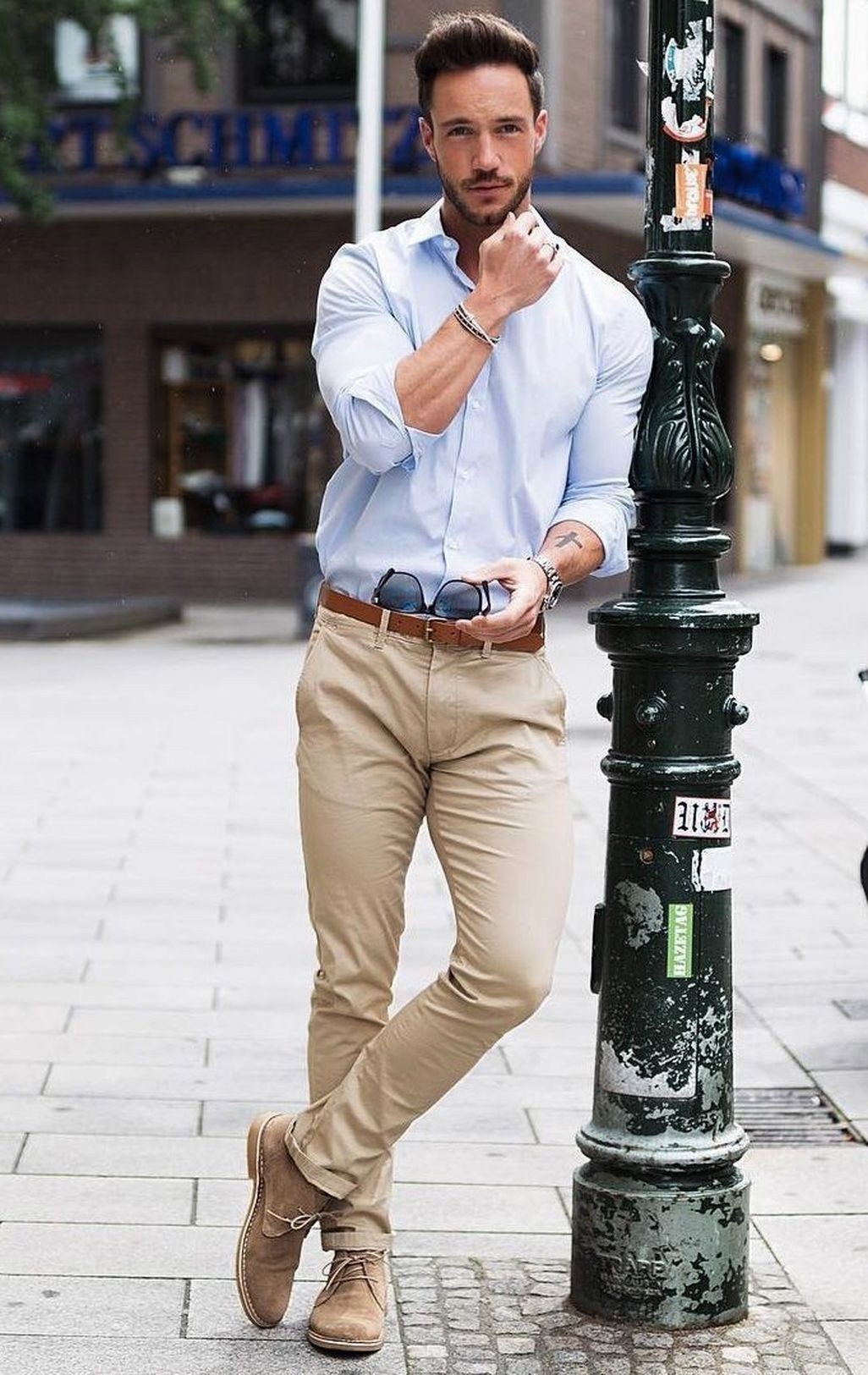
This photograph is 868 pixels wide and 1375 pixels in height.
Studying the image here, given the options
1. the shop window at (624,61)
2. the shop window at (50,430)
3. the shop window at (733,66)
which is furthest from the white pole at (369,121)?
the shop window at (733,66)

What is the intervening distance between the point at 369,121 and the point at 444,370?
15801 millimetres

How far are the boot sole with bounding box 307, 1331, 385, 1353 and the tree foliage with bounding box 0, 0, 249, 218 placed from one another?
1758 centimetres

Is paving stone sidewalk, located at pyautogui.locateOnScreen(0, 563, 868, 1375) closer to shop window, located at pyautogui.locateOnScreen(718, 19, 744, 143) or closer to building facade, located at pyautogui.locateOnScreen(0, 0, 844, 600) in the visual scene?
building facade, located at pyautogui.locateOnScreen(0, 0, 844, 600)

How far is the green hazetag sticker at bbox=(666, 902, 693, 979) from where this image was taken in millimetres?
3832

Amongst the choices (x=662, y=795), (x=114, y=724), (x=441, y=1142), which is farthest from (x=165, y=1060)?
(x=114, y=724)

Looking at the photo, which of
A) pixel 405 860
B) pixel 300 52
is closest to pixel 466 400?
pixel 405 860

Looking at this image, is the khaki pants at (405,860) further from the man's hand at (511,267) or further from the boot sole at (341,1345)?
the man's hand at (511,267)

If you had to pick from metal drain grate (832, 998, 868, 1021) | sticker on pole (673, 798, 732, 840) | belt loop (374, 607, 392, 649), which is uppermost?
belt loop (374, 607, 392, 649)

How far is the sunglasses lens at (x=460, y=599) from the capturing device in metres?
3.57

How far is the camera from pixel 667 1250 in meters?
3.82

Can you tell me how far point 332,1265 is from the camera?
380 cm

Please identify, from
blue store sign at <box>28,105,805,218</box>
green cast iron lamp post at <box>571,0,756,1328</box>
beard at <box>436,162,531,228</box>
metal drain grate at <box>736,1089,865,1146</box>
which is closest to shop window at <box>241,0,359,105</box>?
blue store sign at <box>28,105,805,218</box>

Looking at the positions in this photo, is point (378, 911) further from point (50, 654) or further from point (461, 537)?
point (50, 654)

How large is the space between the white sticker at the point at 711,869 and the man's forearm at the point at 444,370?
88 cm
